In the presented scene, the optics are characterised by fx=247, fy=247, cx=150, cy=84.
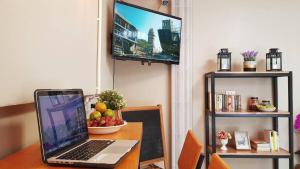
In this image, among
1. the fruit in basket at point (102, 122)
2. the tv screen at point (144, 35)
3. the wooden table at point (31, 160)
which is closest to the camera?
the wooden table at point (31, 160)

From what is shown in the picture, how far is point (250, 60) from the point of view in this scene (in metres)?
2.76

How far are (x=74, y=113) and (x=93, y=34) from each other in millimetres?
948

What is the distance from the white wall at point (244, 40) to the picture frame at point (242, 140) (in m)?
0.14

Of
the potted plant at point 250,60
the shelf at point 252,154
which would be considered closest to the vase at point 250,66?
the potted plant at point 250,60

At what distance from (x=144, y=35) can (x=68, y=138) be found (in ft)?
5.78

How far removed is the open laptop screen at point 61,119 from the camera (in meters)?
0.80

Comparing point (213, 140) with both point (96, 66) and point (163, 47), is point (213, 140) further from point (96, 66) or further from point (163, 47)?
point (96, 66)

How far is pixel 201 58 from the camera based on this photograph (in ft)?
9.84

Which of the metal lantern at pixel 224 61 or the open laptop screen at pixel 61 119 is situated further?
the metal lantern at pixel 224 61

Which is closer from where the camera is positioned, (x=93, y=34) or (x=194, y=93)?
(x=93, y=34)

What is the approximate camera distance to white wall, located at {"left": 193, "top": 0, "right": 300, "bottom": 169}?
9.75ft

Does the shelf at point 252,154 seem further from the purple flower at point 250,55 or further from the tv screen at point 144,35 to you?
the tv screen at point 144,35

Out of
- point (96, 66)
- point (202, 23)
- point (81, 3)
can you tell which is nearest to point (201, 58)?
point (202, 23)

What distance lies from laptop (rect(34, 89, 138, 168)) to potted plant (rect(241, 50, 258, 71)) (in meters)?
2.11
